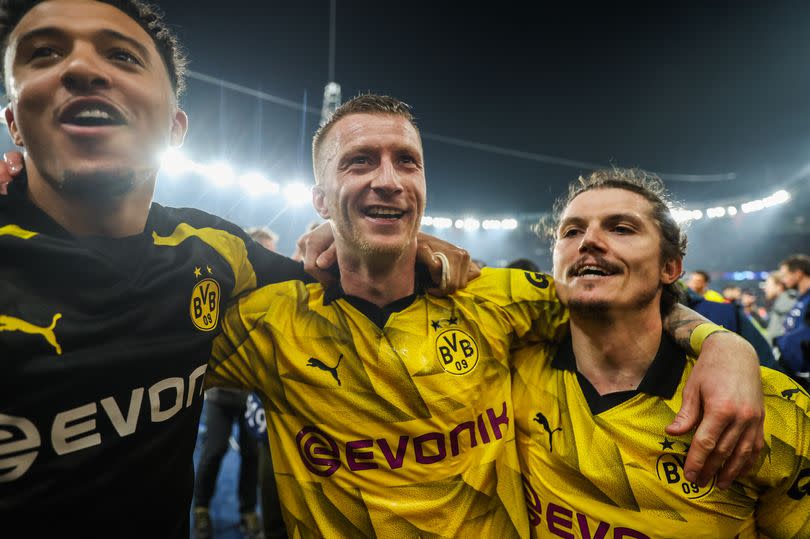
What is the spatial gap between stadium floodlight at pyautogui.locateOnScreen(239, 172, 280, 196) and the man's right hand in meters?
11.7

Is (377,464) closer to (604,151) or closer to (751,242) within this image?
(604,151)

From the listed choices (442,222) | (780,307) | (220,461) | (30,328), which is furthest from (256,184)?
(780,307)

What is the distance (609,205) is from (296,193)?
44.1ft

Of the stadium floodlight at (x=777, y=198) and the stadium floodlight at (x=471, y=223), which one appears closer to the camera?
the stadium floodlight at (x=777, y=198)

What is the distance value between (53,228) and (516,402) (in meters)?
1.57

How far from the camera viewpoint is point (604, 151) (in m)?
14.0

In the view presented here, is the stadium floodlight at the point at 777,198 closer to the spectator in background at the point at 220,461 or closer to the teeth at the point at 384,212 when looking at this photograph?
the teeth at the point at 384,212

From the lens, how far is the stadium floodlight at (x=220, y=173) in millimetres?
10758

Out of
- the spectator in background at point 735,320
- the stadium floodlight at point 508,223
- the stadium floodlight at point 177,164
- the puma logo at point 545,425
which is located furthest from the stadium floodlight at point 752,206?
the stadium floodlight at point 177,164

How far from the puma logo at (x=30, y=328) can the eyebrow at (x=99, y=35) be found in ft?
2.44

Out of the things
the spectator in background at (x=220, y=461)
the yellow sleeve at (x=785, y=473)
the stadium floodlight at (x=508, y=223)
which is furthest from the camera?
the stadium floodlight at (x=508, y=223)

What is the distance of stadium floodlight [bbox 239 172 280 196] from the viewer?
12172 mm

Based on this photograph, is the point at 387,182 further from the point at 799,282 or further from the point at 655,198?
the point at 799,282

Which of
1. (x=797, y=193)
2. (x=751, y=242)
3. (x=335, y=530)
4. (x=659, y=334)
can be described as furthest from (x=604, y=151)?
(x=335, y=530)
